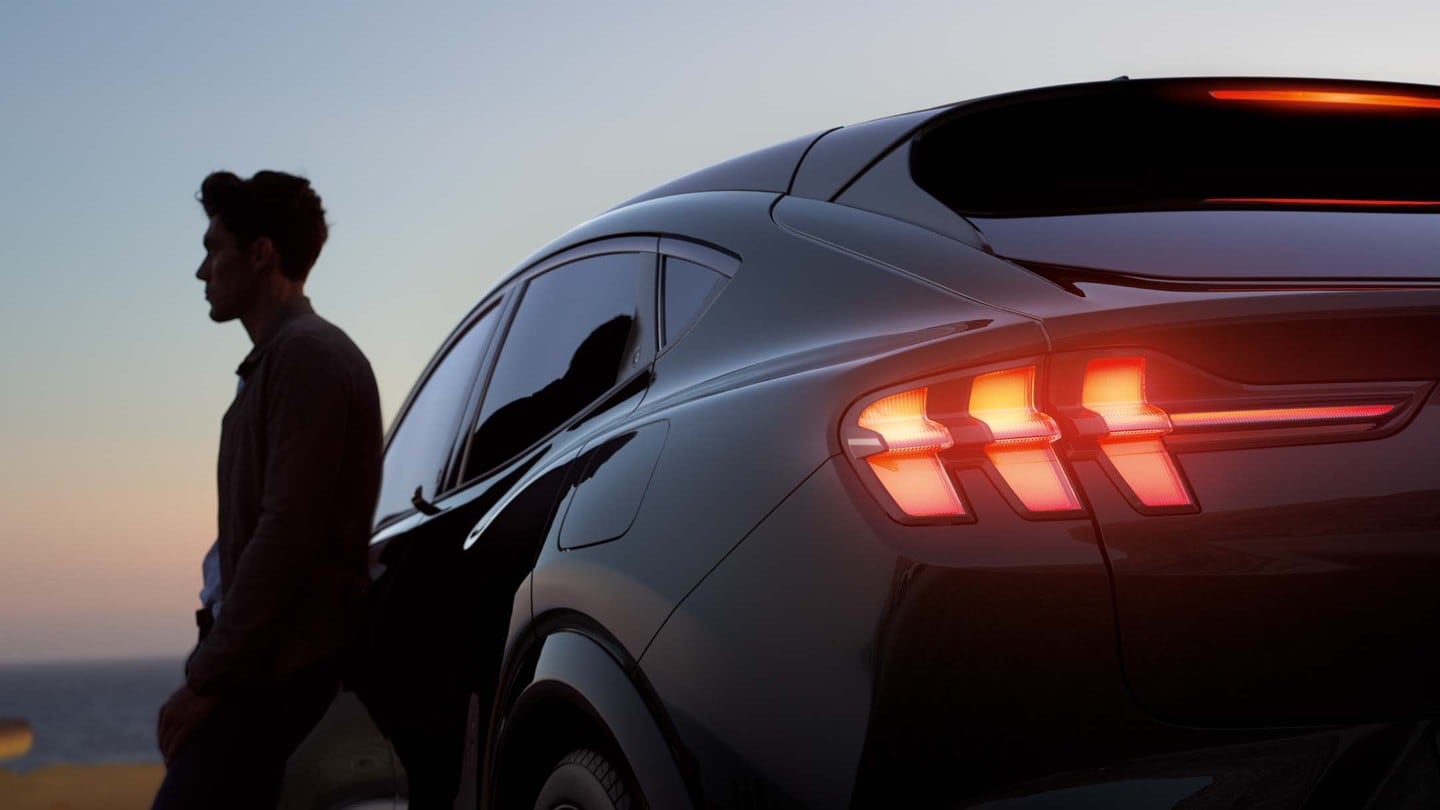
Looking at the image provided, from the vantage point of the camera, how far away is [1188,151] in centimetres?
260

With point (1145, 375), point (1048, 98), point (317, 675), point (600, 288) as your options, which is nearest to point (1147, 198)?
point (1048, 98)

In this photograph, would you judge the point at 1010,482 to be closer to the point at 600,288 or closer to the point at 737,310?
the point at 737,310

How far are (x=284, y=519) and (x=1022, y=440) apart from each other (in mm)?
2041

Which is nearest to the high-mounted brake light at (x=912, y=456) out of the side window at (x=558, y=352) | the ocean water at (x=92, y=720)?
the side window at (x=558, y=352)

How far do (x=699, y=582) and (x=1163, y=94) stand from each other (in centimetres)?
129

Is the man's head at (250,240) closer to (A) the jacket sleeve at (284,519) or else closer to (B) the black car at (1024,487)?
(A) the jacket sleeve at (284,519)

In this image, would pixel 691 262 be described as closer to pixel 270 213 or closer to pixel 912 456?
pixel 912 456

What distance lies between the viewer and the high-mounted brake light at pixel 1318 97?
9.01ft

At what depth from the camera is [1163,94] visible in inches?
107

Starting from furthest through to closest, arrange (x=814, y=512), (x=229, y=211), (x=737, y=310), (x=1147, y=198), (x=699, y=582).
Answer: (x=229, y=211)
(x=737, y=310)
(x=1147, y=198)
(x=699, y=582)
(x=814, y=512)

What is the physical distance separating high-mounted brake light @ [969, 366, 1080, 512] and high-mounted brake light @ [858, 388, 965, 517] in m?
0.06

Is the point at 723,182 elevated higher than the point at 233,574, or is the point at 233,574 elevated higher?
the point at 723,182

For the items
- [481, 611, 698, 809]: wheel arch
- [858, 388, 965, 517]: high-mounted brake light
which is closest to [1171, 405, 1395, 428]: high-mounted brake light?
[858, 388, 965, 517]: high-mounted brake light

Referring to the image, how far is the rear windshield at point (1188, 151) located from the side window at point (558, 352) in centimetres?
73
